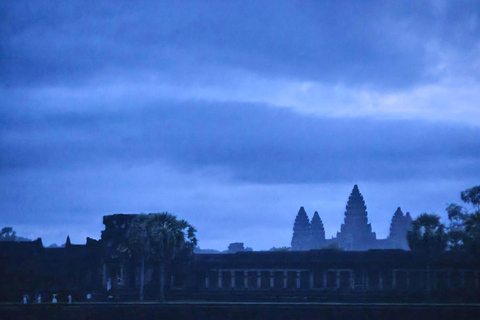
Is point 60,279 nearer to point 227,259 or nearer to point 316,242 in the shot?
point 227,259

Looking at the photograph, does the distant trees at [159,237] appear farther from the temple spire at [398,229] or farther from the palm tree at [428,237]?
the temple spire at [398,229]

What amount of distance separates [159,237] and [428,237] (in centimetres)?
2232

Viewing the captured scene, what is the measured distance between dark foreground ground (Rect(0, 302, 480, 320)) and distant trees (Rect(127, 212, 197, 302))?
12.2 metres

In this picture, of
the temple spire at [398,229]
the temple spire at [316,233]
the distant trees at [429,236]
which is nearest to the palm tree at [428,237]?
the distant trees at [429,236]

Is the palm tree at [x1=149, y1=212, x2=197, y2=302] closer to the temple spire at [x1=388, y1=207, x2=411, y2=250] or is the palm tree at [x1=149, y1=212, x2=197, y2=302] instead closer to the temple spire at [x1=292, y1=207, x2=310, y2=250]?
the temple spire at [x1=292, y1=207, x2=310, y2=250]

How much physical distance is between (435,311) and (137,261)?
106ft

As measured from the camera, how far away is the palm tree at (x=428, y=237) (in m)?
59.0

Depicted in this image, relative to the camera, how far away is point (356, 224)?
157 meters

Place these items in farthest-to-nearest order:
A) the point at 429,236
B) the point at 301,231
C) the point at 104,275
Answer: the point at 301,231
the point at 104,275
the point at 429,236

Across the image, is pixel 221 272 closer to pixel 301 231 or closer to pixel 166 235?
pixel 166 235

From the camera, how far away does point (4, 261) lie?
68062 mm

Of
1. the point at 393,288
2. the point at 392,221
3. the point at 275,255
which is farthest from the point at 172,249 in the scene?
the point at 392,221

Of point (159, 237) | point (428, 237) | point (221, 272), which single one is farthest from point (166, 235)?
point (428, 237)

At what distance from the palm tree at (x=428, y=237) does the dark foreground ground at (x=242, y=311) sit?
13124 millimetres
